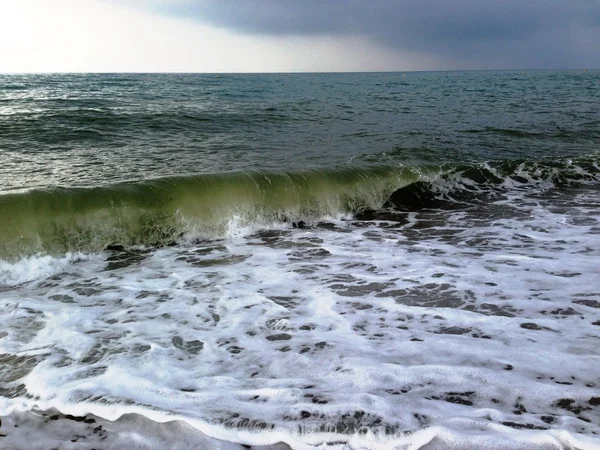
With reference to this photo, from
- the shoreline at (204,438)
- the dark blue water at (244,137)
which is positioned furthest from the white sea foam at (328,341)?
the dark blue water at (244,137)

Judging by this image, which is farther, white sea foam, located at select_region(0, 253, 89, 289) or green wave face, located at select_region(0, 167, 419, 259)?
green wave face, located at select_region(0, 167, 419, 259)

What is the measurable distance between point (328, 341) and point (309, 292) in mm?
1043

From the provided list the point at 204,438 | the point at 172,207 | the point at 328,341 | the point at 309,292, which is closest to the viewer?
the point at 204,438

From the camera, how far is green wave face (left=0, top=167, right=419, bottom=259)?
Answer: 593 cm

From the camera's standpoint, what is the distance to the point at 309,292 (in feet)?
14.1

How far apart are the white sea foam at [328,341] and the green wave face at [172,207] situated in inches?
21.4

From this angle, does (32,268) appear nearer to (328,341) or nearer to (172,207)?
(172,207)

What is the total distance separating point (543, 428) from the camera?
7.36 ft

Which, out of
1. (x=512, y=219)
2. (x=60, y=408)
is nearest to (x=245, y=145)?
(x=512, y=219)

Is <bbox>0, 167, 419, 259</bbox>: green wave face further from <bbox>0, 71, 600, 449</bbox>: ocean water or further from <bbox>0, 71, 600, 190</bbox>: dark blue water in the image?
<bbox>0, 71, 600, 190</bbox>: dark blue water

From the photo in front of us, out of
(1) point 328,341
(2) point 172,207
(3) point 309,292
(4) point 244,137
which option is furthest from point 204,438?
(4) point 244,137

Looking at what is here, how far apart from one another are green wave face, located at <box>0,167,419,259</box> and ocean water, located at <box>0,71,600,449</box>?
3cm

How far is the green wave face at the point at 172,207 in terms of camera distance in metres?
5.93

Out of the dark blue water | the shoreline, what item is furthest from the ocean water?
the dark blue water
